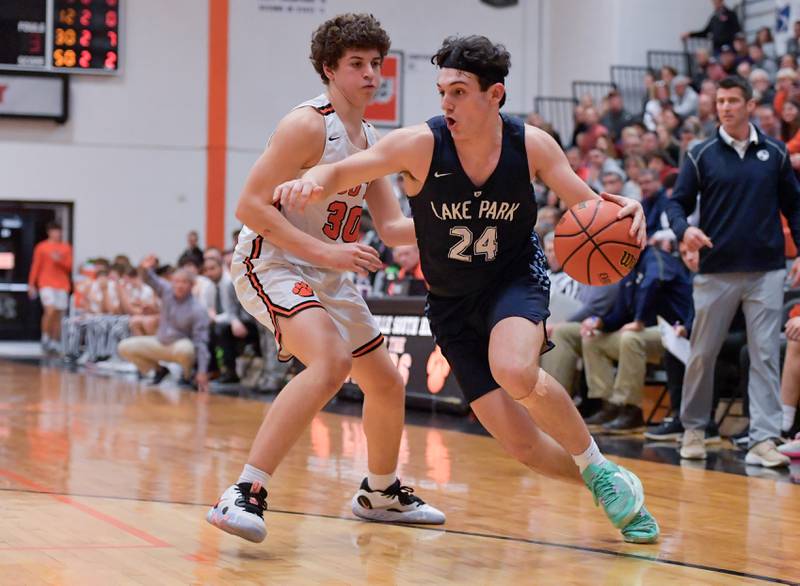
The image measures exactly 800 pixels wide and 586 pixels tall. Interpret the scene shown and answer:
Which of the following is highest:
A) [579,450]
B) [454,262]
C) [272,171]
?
[272,171]

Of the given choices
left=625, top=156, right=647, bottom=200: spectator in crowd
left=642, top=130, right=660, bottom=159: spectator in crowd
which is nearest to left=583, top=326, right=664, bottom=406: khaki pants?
left=625, top=156, right=647, bottom=200: spectator in crowd

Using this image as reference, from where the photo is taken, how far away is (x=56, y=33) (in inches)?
741

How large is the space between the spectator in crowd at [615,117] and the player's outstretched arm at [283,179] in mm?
12864

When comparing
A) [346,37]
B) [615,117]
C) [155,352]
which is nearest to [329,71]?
[346,37]

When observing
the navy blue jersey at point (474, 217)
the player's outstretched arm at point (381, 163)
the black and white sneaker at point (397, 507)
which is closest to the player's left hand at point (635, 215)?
the navy blue jersey at point (474, 217)

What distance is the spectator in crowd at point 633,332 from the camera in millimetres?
8391

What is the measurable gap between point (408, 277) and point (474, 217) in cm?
624

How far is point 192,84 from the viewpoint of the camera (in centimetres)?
2072

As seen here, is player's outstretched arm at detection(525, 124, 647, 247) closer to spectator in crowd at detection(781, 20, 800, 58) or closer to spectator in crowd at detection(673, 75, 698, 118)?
spectator in crowd at detection(781, 20, 800, 58)

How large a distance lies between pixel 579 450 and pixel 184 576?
57.5 inches

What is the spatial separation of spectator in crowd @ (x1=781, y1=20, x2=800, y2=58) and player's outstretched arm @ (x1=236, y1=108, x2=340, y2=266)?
11.3 meters

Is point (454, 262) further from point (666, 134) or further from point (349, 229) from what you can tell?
point (666, 134)

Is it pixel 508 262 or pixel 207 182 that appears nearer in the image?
pixel 508 262

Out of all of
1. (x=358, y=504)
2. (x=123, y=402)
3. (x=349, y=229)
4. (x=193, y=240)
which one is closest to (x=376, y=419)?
(x=358, y=504)
